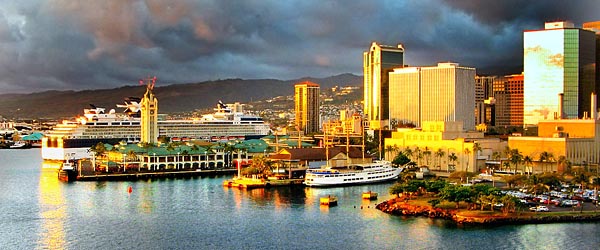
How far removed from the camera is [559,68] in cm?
13000

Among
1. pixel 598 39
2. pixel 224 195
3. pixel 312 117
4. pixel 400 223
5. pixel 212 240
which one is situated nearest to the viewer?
pixel 212 240

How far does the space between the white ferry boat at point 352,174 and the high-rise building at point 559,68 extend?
2326 inches

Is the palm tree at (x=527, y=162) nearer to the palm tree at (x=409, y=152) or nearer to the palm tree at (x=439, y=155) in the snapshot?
the palm tree at (x=439, y=155)

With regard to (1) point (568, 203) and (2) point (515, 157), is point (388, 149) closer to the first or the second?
(2) point (515, 157)

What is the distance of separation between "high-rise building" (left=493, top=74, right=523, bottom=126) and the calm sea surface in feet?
320

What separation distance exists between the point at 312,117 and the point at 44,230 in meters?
144

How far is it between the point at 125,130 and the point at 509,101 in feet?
257

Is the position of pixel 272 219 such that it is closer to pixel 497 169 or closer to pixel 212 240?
pixel 212 240

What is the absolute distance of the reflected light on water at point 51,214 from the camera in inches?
1729

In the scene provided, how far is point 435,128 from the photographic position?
290ft

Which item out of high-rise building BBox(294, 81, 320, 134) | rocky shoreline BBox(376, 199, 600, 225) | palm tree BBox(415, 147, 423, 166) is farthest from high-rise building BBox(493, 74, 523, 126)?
rocky shoreline BBox(376, 199, 600, 225)

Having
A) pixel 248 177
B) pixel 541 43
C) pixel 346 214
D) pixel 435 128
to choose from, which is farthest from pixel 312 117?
pixel 346 214

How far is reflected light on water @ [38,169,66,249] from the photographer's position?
1729 inches

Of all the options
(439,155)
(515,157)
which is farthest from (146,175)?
(515,157)
